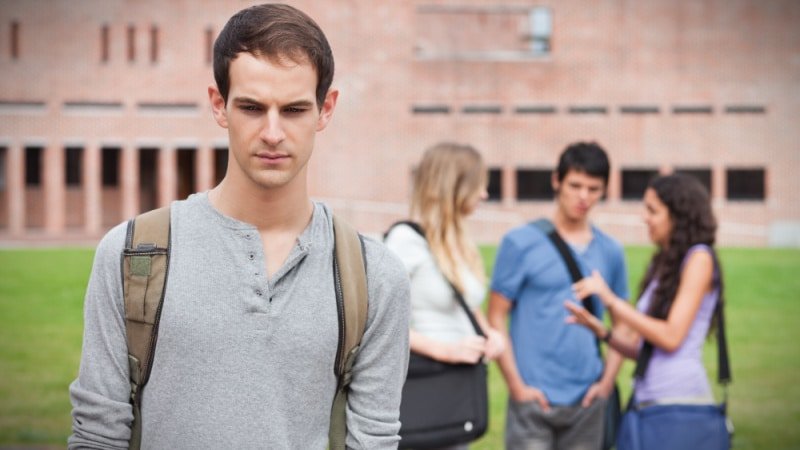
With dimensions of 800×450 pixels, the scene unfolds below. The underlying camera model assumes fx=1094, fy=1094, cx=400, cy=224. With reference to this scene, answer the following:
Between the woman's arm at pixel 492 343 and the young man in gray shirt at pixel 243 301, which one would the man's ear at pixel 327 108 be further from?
the woman's arm at pixel 492 343

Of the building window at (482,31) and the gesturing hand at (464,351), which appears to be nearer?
the gesturing hand at (464,351)

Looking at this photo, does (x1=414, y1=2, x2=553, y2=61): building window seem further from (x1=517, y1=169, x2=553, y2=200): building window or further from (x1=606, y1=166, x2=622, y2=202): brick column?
(x1=606, y1=166, x2=622, y2=202): brick column

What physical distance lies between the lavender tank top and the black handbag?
25.4 inches

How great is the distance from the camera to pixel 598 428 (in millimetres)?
4707

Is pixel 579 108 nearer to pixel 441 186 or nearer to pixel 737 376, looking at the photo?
pixel 737 376

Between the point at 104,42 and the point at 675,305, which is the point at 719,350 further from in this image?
the point at 104,42

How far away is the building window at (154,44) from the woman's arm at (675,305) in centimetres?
3715

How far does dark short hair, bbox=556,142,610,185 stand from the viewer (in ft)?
15.7

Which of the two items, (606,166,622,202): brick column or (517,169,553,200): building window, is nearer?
(606,166,622,202): brick column

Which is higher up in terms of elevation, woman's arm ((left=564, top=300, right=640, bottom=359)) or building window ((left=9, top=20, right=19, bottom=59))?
building window ((left=9, top=20, right=19, bottom=59))

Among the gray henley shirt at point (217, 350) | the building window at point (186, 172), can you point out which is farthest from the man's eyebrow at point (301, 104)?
the building window at point (186, 172)

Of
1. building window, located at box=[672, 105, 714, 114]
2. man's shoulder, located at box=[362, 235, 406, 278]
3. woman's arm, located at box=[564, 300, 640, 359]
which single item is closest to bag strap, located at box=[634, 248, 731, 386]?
woman's arm, located at box=[564, 300, 640, 359]

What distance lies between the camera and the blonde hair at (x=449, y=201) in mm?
4332

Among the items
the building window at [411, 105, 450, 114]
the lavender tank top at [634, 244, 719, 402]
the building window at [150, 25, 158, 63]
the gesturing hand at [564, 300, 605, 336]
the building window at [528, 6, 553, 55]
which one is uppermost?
the building window at [528, 6, 553, 55]
